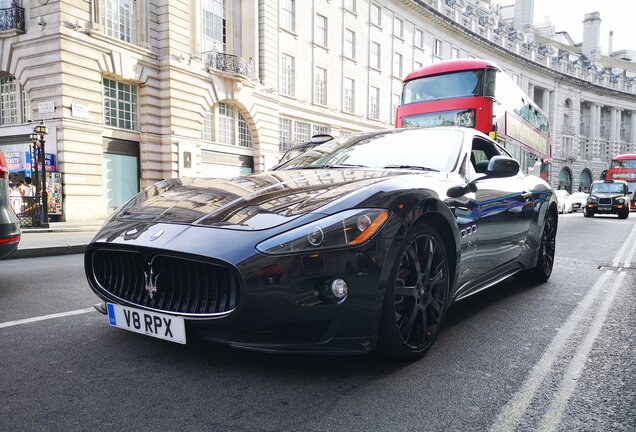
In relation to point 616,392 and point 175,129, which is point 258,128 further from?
point 616,392

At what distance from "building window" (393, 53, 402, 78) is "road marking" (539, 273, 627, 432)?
36.2 metres

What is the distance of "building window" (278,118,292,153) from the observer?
28.5 m

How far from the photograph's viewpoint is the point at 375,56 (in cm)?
3603

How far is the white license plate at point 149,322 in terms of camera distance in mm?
2371

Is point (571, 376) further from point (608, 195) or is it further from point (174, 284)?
point (608, 195)

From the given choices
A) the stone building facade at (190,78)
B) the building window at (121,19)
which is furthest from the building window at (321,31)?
the building window at (121,19)

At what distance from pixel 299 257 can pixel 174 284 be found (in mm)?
669

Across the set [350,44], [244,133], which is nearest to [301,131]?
[244,133]

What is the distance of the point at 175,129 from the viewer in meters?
21.4

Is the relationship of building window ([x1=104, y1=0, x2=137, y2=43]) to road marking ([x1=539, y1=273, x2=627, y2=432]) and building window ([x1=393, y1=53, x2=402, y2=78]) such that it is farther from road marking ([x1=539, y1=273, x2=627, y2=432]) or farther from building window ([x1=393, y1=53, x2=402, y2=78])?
building window ([x1=393, y1=53, x2=402, y2=78])

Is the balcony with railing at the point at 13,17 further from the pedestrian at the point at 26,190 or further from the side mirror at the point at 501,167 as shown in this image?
the side mirror at the point at 501,167

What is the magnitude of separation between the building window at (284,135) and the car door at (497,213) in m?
24.4

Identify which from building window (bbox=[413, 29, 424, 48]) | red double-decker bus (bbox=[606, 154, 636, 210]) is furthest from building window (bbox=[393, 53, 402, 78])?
red double-decker bus (bbox=[606, 154, 636, 210])

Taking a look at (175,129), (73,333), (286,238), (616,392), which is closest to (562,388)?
(616,392)
